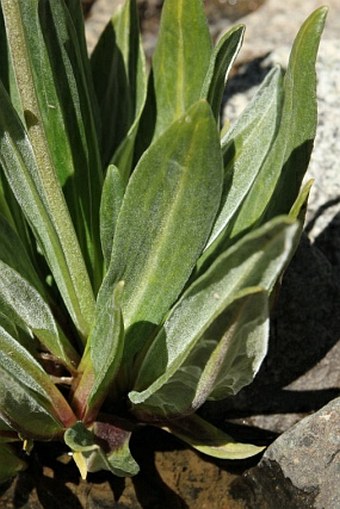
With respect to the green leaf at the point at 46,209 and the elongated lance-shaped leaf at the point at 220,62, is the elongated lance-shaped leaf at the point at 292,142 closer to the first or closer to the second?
the elongated lance-shaped leaf at the point at 220,62

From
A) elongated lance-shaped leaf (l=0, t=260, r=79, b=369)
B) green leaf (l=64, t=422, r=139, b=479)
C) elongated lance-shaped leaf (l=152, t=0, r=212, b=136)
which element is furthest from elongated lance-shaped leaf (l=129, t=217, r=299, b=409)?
elongated lance-shaped leaf (l=152, t=0, r=212, b=136)

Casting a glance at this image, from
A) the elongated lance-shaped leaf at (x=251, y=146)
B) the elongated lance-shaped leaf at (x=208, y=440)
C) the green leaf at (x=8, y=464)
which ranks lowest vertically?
the elongated lance-shaped leaf at (x=208, y=440)

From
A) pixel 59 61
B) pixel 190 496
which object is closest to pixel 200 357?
pixel 190 496

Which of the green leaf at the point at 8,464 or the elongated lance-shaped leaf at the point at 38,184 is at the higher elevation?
Answer: the elongated lance-shaped leaf at the point at 38,184

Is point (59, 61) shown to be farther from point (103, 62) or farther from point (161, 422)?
point (161, 422)

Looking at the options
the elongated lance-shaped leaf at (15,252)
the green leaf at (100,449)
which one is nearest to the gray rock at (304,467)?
the green leaf at (100,449)

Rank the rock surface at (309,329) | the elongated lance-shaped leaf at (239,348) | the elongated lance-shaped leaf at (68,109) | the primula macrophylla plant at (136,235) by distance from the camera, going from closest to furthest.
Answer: the elongated lance-shaped leaf at (239,348), the primula macrophylla plant at (136,235), the elongated lance-shaped leaf at (68,109), the rock surface at (309,329)

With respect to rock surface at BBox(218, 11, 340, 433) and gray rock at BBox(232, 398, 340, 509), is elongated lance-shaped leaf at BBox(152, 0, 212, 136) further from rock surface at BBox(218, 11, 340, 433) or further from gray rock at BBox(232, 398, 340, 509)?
gray rock at BBox(232, 398, 340, 509)
